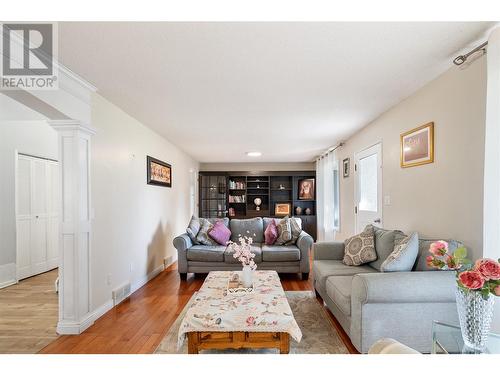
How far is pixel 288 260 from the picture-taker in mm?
4402

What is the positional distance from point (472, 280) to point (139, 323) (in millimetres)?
2759

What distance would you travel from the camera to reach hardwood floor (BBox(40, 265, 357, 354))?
239 centimetres

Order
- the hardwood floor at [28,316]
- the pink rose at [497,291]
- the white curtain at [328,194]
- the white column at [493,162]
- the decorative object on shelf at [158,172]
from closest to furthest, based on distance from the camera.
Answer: the pink rose at [497,291]
the white column at [493,162]
the hardwood floor at [28,316]
the decorative object on shelf at [158,172]
the white curtain at [328,194]

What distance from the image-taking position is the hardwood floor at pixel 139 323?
7.84 ft

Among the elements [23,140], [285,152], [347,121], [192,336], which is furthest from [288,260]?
[23,140]

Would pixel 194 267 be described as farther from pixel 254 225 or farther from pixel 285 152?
pixel 285 152

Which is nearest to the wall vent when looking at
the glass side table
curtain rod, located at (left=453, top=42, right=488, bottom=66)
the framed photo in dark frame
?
the glass side table

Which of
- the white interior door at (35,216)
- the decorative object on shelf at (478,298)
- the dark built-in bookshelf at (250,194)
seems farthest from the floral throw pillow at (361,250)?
the dark built-in bookshelf at (250,194)

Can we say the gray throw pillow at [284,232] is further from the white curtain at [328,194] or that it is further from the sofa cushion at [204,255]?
the white curtain at [328,194]

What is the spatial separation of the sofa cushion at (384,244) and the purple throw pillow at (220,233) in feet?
7.95

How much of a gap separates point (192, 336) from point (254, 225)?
10.9 feet
